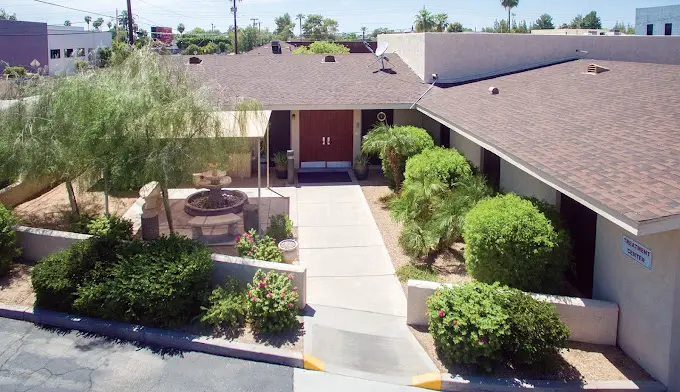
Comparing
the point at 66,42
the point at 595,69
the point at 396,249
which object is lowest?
the point at 396,249

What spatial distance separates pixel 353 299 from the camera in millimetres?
10086

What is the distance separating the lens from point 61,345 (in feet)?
27.9

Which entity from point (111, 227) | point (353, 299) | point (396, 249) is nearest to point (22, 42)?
point (111, 227)

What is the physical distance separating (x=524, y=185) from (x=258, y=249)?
18.3 ft

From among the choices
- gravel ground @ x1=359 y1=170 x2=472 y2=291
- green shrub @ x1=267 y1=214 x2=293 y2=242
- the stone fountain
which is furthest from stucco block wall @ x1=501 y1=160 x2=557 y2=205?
the stone fountain

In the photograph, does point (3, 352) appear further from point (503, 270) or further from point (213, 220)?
point (503, 270)

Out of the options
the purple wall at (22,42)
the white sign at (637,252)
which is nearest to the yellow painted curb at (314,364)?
the white sign at (637,252)

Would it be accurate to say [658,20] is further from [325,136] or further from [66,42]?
[66,42]

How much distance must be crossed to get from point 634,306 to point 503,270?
1.82 m

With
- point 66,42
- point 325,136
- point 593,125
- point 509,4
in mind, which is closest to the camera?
point 593,125

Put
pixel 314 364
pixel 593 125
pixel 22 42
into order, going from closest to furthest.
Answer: pixel 314 364, pixel 593 125, pixel 22 42

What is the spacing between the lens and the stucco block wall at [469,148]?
14583 mm

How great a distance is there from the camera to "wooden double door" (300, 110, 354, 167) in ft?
64.7

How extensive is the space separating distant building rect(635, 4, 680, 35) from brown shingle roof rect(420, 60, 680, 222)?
27060 mm
